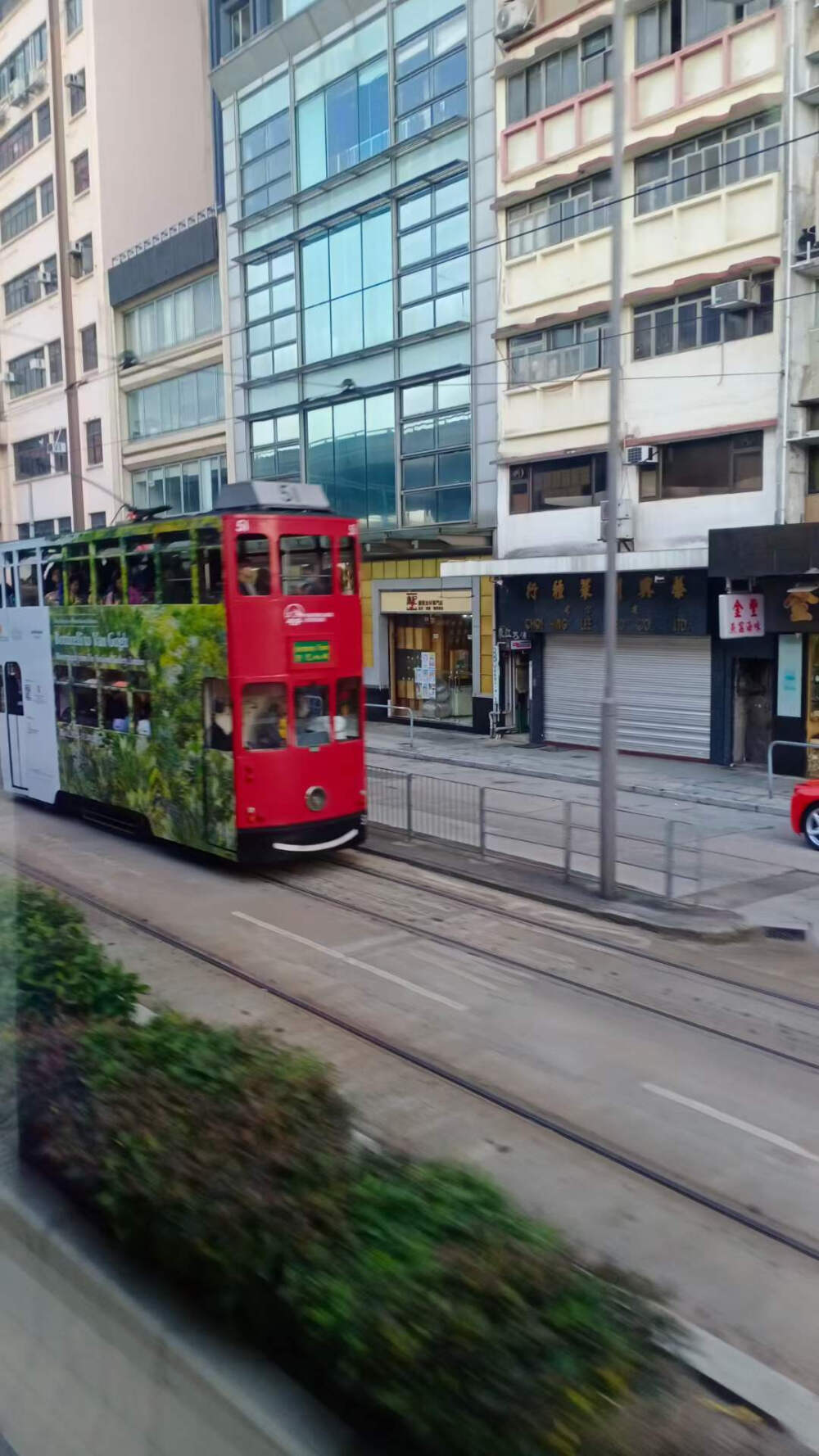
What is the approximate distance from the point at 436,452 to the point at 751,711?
1022cm

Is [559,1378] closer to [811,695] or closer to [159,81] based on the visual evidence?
[811,695]

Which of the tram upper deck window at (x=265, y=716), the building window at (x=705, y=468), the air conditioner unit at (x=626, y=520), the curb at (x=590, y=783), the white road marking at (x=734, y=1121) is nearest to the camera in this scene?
the white road marking at (x=734, y=1121)

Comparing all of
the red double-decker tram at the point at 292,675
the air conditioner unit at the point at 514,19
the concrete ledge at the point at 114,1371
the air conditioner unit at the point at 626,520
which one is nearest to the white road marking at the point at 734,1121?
the concrete ledge at the point at 114,1371

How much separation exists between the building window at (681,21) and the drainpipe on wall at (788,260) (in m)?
0.93

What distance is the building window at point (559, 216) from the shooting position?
22.6 m

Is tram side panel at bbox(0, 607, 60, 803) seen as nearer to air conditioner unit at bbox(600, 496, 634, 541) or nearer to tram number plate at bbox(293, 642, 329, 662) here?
tram number plate at bbox(293, 642, 329, 662)

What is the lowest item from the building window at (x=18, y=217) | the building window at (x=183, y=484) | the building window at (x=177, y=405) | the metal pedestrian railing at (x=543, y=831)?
the metal pedestrian railing at (x=543, y=831)

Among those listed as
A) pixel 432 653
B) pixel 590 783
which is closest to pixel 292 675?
pixel 590 783

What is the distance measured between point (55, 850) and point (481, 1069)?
9159 millimetres

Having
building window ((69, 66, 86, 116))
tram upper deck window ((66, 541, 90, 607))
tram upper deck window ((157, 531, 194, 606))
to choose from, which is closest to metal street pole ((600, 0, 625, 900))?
tram upper deck window ((157, 531, 194, 606))

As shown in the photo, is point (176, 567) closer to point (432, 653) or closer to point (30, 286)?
point (432, 653)

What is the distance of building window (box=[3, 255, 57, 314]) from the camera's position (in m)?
38.2

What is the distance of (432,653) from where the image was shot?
29.0 m

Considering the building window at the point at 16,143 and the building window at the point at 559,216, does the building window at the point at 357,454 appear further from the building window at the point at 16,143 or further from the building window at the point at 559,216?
the building window at the point at 16,143
